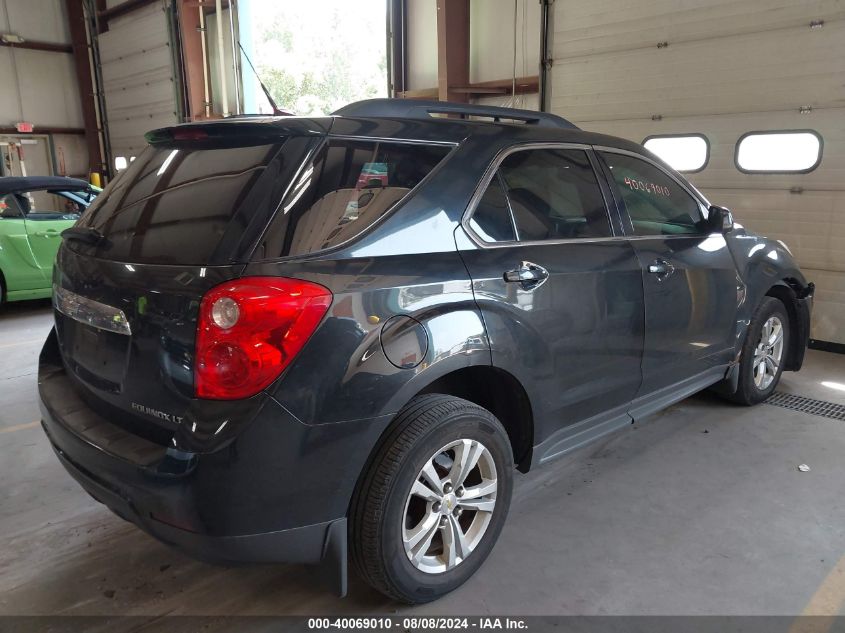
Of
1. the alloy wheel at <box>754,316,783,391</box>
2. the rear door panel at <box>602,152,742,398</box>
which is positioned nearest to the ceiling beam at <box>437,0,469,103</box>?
the alloy wheel at <box>754,316,783,391</box>

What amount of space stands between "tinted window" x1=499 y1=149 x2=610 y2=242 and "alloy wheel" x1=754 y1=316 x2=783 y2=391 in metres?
1.77

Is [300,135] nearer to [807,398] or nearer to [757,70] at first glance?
[807,398]

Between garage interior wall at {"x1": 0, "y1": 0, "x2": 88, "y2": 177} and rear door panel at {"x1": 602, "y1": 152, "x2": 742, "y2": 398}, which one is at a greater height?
garage interior wall at {"x1": 0, "y1": 0, "x2": 88, "y2": 177}

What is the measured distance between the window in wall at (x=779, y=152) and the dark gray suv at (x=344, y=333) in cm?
351

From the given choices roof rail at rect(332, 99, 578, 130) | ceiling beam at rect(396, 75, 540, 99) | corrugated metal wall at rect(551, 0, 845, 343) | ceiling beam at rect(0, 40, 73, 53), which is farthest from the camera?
ceiling beam at rect(0, 40, 73, 53)

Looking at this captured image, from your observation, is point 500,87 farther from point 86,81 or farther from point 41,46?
point 41,46

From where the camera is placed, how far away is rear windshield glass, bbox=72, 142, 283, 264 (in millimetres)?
1873

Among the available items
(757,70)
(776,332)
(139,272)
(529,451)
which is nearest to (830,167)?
(757,70)

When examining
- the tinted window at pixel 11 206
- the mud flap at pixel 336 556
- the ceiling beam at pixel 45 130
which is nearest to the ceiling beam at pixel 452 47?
the tinted window at pixel 11 206

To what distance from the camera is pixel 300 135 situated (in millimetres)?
1976

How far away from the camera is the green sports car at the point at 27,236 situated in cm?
661

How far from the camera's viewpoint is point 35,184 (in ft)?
22.1

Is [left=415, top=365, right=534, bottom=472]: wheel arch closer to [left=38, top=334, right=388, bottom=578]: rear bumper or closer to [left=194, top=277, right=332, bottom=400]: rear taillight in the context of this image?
[left=38, top=334, right=388, bottom=578]: rear bumper

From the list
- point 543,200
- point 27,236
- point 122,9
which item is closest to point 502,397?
point 543,200
